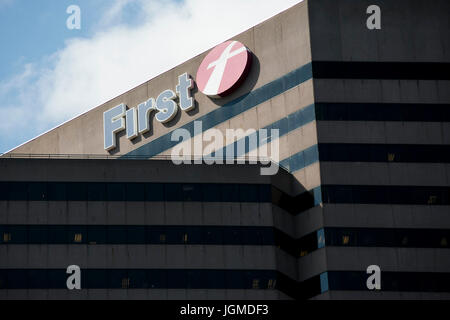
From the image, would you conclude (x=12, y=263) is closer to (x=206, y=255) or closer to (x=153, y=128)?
(x=206, y=255)

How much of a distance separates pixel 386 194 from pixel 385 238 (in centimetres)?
427

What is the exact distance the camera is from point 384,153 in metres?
141

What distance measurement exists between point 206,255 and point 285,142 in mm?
14267

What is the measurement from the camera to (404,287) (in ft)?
448

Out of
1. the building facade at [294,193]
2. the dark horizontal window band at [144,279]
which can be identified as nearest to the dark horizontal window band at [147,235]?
the building facade at [294,193]

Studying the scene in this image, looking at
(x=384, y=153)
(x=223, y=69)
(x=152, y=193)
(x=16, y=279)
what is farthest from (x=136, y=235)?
(x=384, y=153)

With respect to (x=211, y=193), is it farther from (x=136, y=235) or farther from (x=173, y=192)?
(x=136, y=235)

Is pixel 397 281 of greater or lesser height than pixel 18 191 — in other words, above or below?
below

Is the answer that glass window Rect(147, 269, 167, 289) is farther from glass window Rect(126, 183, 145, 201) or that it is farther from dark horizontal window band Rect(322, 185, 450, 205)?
dark horizontal window band Rect(322, 185, 450, 205)

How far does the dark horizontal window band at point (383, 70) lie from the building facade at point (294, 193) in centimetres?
9

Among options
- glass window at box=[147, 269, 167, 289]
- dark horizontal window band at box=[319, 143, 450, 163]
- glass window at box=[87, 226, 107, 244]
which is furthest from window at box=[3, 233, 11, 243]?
dark horizontal window band at box=[319, 143, 450, 163]

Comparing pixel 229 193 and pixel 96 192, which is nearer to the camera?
pixel 96 192
